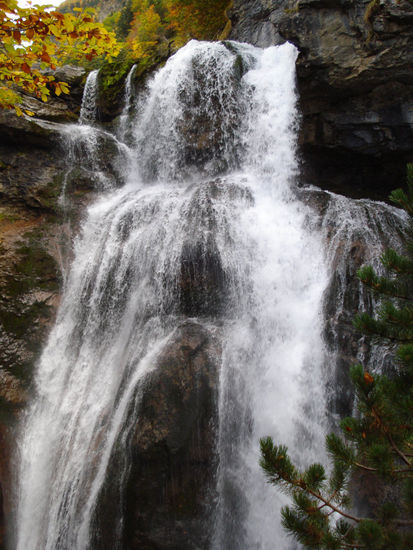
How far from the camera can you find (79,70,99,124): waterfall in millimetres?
13305

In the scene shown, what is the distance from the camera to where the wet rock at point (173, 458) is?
16.7ft

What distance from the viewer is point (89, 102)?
13.5 meters

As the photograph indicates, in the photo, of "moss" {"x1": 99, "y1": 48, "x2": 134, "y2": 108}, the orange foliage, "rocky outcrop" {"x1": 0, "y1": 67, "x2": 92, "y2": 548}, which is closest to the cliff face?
"moss" {"x1": 99, "y1": 48, "x2": 134, "y2": 108}

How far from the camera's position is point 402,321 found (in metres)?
2.97

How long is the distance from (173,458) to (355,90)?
8.67 meters

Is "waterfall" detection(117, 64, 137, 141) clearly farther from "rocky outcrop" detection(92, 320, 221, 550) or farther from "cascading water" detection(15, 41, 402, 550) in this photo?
"rocky outcrop" detection(92, 320, 221, 550)

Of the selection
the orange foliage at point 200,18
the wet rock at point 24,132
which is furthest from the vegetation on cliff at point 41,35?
the orange foliage at point 200,18

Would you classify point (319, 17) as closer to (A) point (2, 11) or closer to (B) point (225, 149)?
(B) point (225, 149)

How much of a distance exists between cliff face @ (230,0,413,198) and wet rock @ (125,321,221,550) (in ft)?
22.4

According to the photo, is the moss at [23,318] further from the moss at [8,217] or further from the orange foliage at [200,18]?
the orange foliage at [200,18]

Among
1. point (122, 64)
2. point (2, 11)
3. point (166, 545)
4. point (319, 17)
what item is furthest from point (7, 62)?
point (122, 64)

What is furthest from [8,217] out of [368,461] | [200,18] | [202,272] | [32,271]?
[200,18]

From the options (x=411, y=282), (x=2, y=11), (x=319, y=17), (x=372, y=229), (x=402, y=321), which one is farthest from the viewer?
(x=319, y=17)

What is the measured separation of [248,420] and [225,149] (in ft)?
24.7
